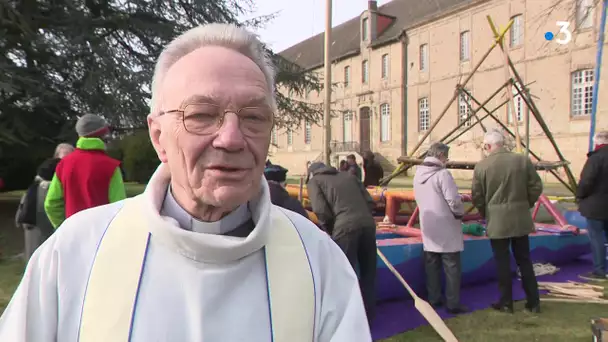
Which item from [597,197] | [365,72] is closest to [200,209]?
[597,197]

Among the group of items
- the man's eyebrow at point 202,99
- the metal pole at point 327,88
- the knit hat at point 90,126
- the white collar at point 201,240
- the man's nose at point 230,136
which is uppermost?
the metal pole at point 327,88

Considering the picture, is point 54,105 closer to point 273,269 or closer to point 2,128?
point 2,128

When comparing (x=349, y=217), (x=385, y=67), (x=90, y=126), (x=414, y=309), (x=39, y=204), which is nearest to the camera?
(x=90, y=126)

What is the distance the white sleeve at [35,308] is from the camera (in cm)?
115

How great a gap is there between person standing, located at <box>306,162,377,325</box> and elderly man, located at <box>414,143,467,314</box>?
749 millimetres

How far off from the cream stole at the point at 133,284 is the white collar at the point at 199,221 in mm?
72

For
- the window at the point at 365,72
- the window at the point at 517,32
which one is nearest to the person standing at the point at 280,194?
the window at the point at 517,32

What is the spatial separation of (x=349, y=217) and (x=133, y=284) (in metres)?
3.61

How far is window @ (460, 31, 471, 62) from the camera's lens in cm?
2827

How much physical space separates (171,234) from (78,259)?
0.76ft

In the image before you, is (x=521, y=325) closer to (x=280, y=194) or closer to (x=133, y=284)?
(x=280, y=194)

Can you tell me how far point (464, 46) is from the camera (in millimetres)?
28641

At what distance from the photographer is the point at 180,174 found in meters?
1.30

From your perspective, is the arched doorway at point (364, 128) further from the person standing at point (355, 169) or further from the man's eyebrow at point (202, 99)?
the man's eyebrow at point (202, 99)
